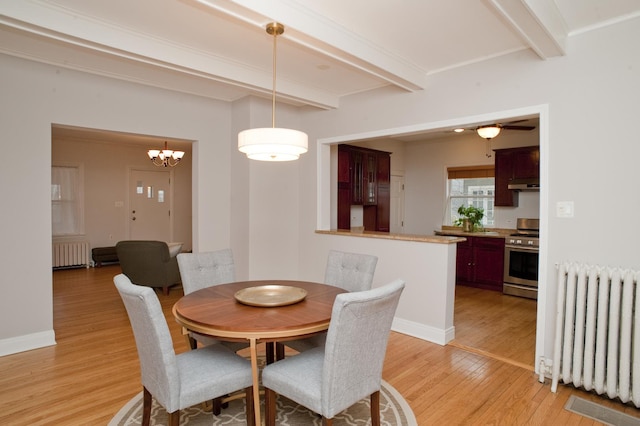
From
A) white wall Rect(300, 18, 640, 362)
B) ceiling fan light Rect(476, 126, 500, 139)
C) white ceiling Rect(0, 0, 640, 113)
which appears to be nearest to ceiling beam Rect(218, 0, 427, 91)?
white ceiling Rect(0, 0, 640, 113)

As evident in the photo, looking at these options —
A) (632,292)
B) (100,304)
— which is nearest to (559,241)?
(632,292)

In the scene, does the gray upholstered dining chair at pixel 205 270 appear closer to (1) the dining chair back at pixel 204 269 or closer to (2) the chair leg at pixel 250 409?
(1) the dining chair back at pixel 204 269

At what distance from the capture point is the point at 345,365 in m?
1.79

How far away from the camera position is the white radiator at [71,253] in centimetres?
726

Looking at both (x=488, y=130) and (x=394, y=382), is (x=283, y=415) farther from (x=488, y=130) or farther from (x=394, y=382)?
(x=488, y=130)

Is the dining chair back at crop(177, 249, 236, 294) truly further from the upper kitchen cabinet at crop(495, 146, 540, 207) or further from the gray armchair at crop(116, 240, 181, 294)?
the upper kitchen cabinet at crop(495, 146, 540, 207)

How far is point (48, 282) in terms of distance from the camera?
3.49m

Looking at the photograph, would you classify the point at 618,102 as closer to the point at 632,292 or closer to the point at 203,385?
the point at 632,292

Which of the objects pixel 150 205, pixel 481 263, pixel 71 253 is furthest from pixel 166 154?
pixel 481 263

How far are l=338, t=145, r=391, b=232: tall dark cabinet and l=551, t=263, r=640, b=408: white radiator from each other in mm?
3418

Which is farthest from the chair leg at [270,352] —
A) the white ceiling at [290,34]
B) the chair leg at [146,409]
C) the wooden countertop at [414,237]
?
the white ceiling at [290,34]

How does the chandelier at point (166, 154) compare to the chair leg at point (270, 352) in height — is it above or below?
above

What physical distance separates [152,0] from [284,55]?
3.92 feet

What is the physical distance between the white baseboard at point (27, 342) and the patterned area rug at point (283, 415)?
156 cm
